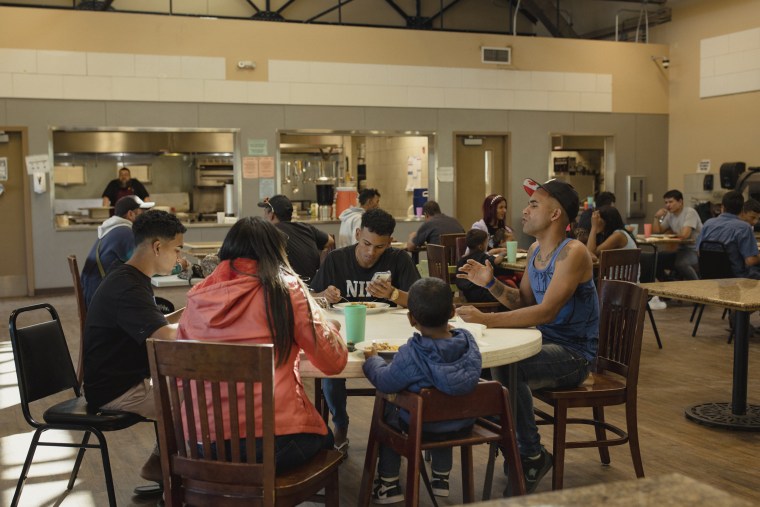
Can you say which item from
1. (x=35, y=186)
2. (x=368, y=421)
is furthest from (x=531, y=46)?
(x=368, y=421)

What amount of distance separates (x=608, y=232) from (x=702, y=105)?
6425 millimetres

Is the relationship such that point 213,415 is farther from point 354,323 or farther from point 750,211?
point 750,211

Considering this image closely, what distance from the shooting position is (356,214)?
8289mm

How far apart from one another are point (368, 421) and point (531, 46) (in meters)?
9.04

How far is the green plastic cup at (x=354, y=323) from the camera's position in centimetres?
308

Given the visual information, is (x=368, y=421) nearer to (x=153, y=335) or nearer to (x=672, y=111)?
(x=153, y=335)

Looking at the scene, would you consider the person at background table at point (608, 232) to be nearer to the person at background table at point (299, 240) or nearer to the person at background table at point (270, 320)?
the person at background table at point (299, 240)

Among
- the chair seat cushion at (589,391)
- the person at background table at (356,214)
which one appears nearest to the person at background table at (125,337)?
the chair seat cushion at (589,391)

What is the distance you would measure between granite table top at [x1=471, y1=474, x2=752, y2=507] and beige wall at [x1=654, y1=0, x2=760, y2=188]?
11.8 m

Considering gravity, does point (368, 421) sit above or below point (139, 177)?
below

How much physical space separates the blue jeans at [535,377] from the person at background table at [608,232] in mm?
3890

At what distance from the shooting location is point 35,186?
10.4 metres

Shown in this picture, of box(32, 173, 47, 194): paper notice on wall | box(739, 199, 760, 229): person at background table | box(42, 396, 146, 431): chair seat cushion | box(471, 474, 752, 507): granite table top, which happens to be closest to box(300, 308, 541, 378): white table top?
box(42, 396, 146, 431): chair seat cushion

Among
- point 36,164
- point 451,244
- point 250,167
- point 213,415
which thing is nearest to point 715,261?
point 451,244
